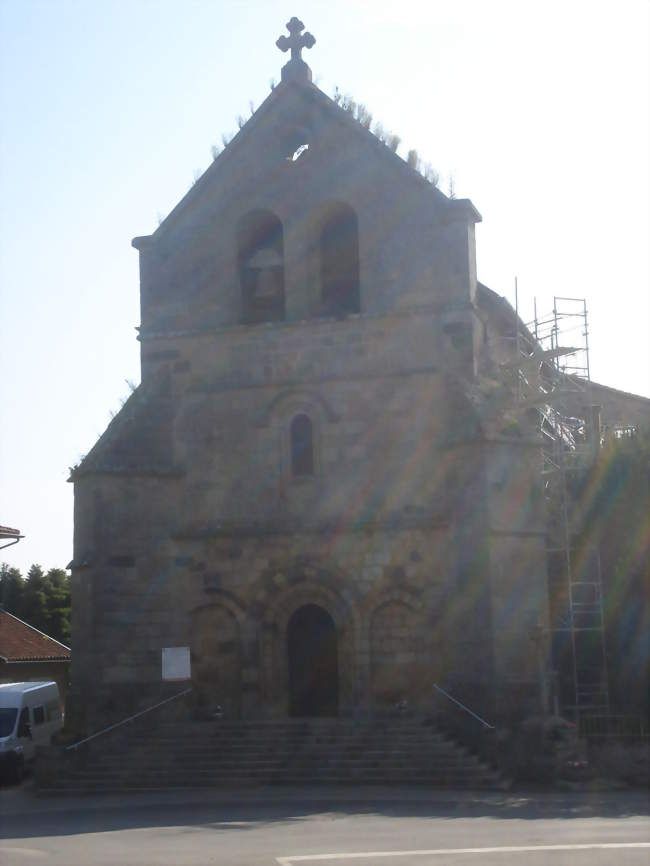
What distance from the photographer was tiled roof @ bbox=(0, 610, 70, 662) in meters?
39.6

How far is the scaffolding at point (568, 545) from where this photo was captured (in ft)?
79.1

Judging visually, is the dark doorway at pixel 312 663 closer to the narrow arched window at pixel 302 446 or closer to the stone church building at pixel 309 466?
the stone church building at pixel 309 466

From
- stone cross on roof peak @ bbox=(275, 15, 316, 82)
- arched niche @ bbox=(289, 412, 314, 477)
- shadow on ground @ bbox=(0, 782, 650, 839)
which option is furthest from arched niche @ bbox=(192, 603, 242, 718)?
stone cross on roof peak @ bbox=(275, 15, 316, 82)

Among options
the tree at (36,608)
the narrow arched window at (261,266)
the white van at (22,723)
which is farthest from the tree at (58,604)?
the narrow arched window at (261,266)

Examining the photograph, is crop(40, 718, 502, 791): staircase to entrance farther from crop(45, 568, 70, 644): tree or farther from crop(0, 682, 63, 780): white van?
crop(45, 568, 70, 644): tree

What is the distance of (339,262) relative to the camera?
2484 centimetres

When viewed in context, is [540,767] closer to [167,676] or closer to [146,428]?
[167,676]

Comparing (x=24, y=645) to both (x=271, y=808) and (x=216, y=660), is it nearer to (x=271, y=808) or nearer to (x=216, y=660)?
(x=216, y=660)

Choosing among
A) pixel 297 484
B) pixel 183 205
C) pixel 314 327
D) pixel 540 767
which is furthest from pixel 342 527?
pixel 183 205

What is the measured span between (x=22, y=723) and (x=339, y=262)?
11.0 meters

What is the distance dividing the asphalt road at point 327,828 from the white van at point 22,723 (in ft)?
6.39

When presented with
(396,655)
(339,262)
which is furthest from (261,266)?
(396,655)

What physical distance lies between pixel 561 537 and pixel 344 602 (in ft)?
17.0

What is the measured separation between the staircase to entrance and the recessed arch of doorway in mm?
685
